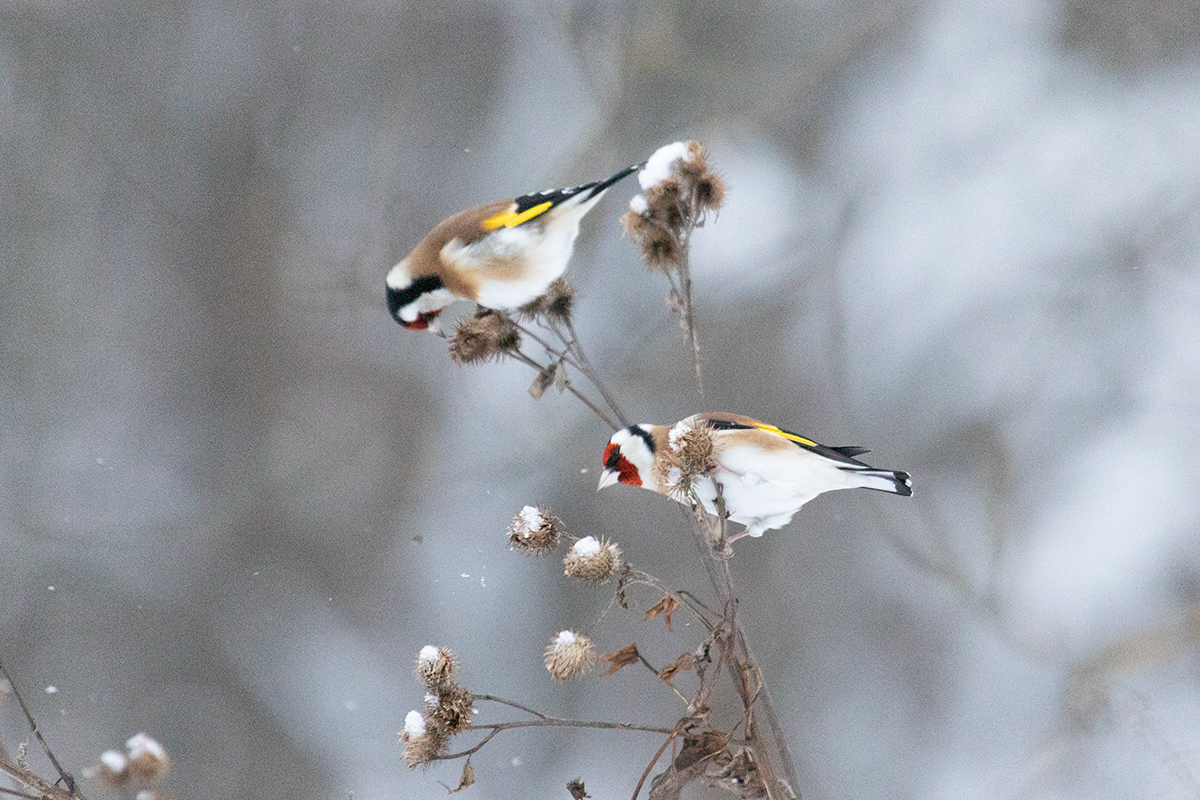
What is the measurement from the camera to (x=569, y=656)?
0.41 metres

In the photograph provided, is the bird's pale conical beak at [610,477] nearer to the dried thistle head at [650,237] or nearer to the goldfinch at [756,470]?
the goldfinch at [756,470]

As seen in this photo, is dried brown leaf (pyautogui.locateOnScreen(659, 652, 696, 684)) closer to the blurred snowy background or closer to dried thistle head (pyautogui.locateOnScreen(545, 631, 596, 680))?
dried thistle head (pyautogui.locateOnScreen(545, 631, 596, 680))

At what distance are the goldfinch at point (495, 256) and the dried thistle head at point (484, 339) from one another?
28 mm

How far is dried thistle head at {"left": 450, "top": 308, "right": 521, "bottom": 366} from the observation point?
19.7 inches

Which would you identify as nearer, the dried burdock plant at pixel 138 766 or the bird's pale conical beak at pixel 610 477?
the bird's pale conical beak at pixel 610 477

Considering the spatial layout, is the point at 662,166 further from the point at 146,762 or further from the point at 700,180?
the point at 146,762

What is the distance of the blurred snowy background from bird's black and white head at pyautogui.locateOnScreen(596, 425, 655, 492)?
1.86 ft

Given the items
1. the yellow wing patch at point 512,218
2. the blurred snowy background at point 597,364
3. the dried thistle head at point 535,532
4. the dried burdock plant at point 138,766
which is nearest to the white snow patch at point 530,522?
the dried thistle head at point 535,532

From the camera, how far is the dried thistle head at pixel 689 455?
389mm

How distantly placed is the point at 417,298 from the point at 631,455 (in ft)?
0.91

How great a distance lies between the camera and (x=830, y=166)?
1.08 m

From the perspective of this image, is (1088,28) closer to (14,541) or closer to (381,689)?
(381,689)

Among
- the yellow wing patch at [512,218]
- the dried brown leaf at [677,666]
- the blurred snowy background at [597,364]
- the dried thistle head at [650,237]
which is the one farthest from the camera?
the blurred snowy background at [597,364]

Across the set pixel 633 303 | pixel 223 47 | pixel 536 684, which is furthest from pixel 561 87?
pixel 536 684
